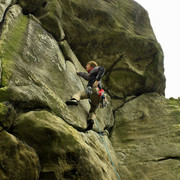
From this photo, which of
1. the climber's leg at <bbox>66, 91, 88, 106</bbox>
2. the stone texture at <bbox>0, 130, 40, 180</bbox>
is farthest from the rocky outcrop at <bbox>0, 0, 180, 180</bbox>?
the climber's leg at <bbox>66, 91, 88, 106</bbox>

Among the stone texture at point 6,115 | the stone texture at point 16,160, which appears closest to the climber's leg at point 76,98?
the stone texture at point 6,115

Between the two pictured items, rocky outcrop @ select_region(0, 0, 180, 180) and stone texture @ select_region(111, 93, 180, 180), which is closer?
rocky outcrop @ select_region(0, 0, 180, 180)

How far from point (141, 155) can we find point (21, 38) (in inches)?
252

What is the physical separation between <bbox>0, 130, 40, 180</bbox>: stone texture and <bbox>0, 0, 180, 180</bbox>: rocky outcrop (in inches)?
0.7

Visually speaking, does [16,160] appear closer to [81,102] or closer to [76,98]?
[76,98]

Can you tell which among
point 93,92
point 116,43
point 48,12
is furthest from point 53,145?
point 116,43

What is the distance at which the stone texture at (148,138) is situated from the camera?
7611 millimetres

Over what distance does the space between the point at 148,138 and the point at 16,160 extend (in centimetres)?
681

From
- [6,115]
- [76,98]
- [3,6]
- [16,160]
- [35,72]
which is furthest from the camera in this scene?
[76,98]

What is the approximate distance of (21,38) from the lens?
645 cm

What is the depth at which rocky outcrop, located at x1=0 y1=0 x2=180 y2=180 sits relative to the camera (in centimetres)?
424

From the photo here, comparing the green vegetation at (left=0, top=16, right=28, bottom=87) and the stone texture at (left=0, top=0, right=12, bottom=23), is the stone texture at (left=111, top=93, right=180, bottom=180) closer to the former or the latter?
the green vegetation at (left=0, top=16, right=28, bottom=87)

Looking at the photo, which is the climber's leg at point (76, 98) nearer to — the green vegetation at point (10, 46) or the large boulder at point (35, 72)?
the large boulder at point (35, 72)

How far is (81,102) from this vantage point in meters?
7.52
